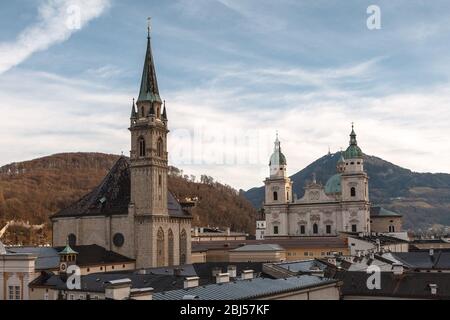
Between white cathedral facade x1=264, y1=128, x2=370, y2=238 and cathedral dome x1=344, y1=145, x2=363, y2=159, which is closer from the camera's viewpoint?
white cathedral facade x1=264, y1=128, x2=370, y2=238

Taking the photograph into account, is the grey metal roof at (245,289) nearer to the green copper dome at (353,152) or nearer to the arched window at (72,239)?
the arched window at (72,239)

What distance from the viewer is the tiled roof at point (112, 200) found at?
74.7 metres

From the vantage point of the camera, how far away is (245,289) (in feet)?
117

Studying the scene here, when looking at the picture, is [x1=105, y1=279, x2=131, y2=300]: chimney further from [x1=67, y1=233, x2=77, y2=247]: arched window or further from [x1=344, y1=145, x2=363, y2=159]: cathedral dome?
[x1=344, y1=145, x2=363, y2=159]: cathedral dome

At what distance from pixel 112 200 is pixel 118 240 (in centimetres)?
535

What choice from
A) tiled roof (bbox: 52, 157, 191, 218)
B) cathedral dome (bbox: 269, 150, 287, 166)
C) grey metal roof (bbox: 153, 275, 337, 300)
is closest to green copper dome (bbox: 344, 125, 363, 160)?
cathedral dome (bbox: 269, 150, 287, 166)

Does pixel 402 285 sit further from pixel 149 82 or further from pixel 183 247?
pixel 149 82

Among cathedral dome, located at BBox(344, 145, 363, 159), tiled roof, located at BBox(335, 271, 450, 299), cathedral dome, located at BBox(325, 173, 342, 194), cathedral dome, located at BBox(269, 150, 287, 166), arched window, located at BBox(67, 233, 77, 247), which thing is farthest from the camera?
cathedral dome, located at BBox(269, 150, 287, 166)

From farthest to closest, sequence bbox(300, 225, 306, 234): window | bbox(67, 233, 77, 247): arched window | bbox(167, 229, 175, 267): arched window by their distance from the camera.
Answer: bbox(300, 225, 306, 234): window
bbox(67, 233, 77, 247): arched window
bbox(167, 229, 175, 267): arched window

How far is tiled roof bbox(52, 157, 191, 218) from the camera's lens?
245 feet

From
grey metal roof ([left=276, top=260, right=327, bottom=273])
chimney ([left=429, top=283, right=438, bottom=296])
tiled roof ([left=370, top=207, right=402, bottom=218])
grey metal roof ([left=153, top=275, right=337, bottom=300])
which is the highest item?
tiled roof ([left=370, top=207, right=402, bottom=218])

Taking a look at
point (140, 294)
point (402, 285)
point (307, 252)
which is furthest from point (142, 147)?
point (140, 294)

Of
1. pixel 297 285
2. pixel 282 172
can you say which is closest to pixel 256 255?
pixel 297 285

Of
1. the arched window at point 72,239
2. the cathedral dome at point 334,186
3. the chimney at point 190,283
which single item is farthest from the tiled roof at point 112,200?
the cathedral dome at point 334,186
